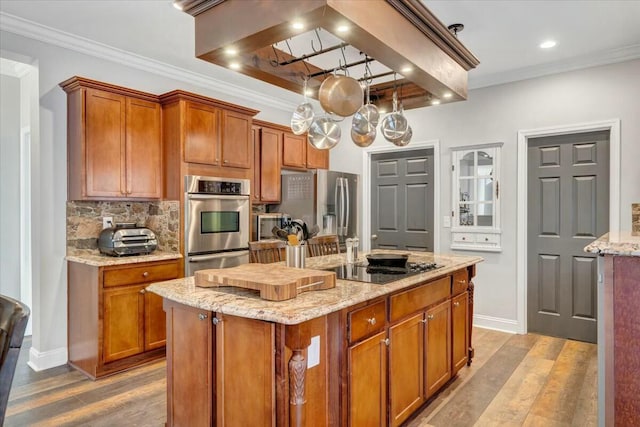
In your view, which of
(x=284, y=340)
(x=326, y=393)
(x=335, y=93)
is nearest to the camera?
(x=284, y=340)

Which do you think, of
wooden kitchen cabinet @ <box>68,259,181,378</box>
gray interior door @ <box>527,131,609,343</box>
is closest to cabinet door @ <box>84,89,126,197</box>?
wooden kitchen cabinet @ <box>68,259,181,378</box>

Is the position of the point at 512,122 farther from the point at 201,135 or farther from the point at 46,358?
the point at 46,358

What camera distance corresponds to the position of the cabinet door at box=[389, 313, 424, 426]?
2.19m

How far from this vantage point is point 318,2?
57.1 inches

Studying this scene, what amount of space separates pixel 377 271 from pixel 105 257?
88.5 inches

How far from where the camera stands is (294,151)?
5.29 metres

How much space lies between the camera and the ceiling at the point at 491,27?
2.89m

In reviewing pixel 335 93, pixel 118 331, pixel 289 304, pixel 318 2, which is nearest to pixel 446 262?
pixel 335 93

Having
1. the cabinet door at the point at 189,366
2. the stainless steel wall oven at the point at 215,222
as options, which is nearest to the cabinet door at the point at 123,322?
the stainless steel wall oven at the point at 215,222

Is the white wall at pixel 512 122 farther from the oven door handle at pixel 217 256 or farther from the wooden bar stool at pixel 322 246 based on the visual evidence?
the oven door handle at pixel 217 256

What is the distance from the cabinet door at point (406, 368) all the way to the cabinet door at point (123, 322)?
218 centimetres

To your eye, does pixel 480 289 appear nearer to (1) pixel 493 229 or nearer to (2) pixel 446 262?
(1) pixel 493 229

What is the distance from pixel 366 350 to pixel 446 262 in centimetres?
123

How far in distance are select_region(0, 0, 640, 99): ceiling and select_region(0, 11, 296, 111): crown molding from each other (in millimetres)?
74
